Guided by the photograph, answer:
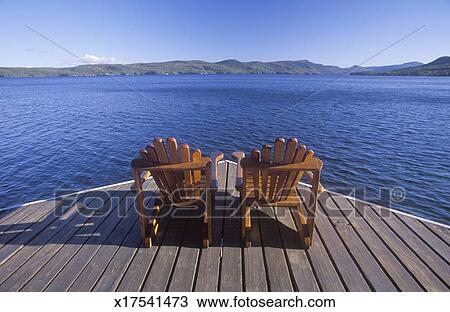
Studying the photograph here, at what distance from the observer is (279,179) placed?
273 cm

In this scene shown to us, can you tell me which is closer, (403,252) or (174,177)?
(403,252)

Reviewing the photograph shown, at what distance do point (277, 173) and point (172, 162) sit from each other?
1049 mm

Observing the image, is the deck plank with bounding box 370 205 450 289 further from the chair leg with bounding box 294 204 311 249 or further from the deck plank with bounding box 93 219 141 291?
the deck plank with bounding box 93 219 141 291

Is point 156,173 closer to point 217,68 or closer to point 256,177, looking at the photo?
point 256,177

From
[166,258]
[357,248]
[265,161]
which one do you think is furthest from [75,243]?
[357,248]

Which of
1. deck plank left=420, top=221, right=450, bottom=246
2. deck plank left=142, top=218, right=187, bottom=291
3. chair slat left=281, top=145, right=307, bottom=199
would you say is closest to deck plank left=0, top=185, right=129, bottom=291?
deck plank left=142, top=218, right=187, bottom=291

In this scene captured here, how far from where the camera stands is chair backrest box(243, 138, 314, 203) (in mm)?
2396

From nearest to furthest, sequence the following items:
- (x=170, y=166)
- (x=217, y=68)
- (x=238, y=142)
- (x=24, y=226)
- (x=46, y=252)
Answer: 1. (x=170, y=166)
2. (x=46, y=252)
3. (x=24, y=226)
4. (x=238, y=142)
5. (x=217, y=68)

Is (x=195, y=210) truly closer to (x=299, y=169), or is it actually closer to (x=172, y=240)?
(x=172, y=240)

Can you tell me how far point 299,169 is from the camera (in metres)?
2.37

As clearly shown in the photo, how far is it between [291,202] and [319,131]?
12175 millimetres

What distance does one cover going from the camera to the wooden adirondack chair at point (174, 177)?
2439 mm
